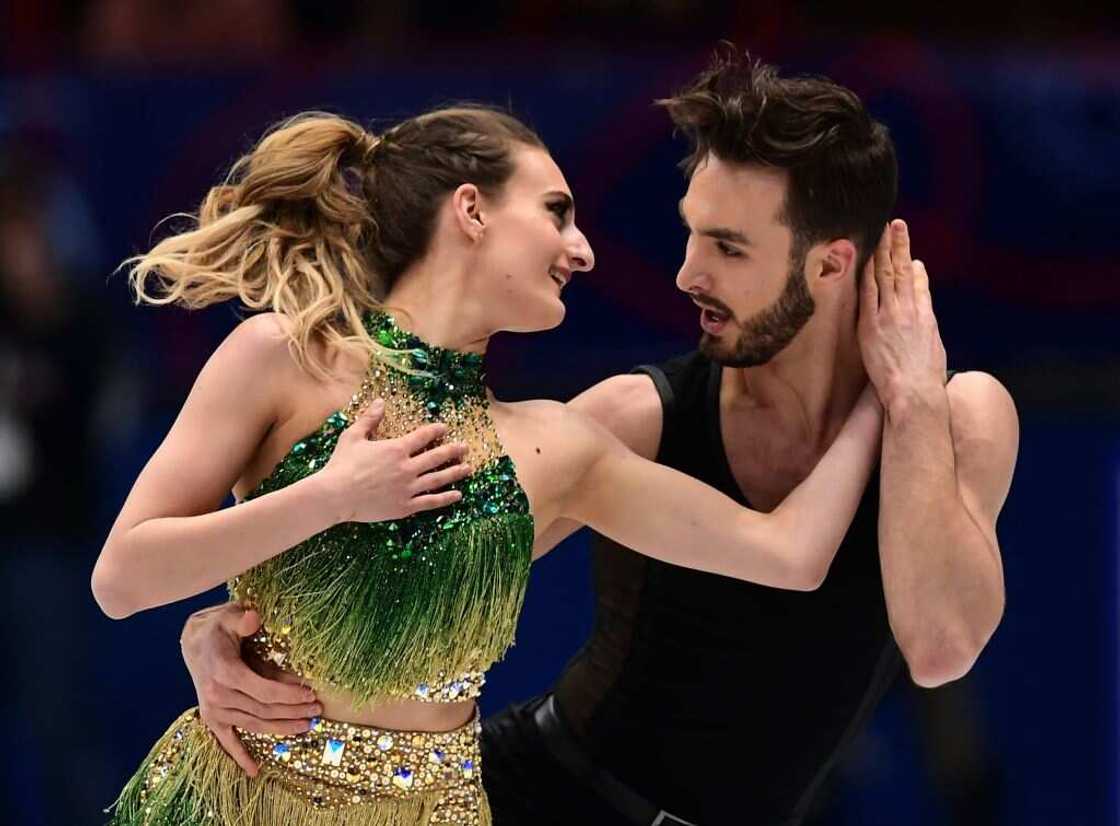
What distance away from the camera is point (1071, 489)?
17.0 ft

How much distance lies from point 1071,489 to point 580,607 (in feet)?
4.44

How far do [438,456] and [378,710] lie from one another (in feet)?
1.34

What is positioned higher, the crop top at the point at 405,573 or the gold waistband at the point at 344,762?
the crop top at the point at 405,573

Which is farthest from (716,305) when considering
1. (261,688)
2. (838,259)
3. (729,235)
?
(261,688)

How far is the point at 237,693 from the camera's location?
9.14ft

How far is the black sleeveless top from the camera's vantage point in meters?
3.23

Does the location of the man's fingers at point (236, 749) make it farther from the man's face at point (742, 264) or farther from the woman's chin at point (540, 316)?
the man's face at point (742, 264)

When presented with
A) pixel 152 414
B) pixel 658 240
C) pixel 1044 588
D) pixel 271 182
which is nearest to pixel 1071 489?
pixel 1044 588

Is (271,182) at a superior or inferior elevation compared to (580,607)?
superior

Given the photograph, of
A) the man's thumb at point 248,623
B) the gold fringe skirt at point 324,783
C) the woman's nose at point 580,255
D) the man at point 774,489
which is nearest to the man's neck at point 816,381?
the man at point 774,489

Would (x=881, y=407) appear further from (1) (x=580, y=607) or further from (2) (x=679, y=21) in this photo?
(2) (x=679, y=21)

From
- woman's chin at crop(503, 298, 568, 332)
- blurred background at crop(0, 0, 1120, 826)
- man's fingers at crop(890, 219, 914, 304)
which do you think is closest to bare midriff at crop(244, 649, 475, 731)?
woman's chin at crop(503, 298, 568, 332)

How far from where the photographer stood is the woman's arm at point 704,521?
2.99m

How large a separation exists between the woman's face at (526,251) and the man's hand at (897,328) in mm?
514
